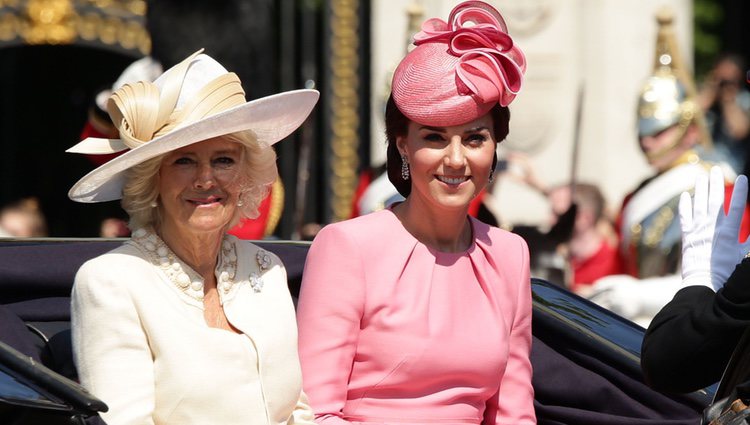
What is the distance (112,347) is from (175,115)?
488 millimetres

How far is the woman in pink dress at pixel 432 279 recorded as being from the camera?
12.1 ft

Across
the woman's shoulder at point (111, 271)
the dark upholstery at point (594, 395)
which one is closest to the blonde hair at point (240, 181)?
the woman's shoulder at point (111, 271)

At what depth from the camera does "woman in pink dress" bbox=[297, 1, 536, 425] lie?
368 centimetres

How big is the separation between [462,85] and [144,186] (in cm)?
73

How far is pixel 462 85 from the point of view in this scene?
12.3 feet

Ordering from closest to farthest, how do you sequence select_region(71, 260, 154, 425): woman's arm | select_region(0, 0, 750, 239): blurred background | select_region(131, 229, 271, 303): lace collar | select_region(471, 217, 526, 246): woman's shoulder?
1. select_region(71, 260, 154, 425): woman's arm
2. select_region(131, 229, 271, 303): lace collar
3. select_region(471, 217, 526, 246): woman's shoulder
4. select_region(0, 0, 750, 239): blurred background

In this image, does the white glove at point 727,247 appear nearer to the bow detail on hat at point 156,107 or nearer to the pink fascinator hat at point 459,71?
the pink fascinator hat at point 459,71

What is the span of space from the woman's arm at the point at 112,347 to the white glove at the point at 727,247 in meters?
1.11

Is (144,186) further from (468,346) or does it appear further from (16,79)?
(16,79)

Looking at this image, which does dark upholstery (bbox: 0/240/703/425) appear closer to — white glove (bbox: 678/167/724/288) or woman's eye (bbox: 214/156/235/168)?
woman's eye (bbox: 214/156/235/168)

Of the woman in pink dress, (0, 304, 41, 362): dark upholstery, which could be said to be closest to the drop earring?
the woman in pink dress

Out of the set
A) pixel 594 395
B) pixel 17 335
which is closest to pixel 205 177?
pixel 17 335

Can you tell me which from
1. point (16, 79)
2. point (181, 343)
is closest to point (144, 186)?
point (181, 343)

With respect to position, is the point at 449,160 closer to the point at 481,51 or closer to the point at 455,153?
the point at 455,153
